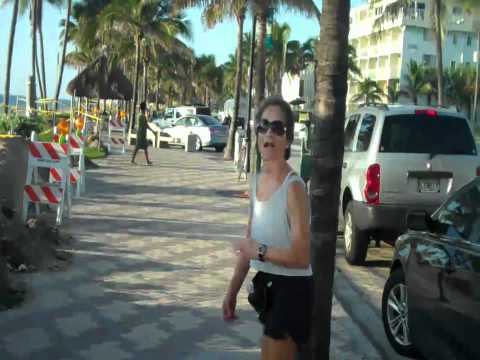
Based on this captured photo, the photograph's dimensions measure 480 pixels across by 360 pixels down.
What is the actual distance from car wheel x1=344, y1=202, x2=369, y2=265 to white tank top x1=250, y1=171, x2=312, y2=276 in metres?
5.65

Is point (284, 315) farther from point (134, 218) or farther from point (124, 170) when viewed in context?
point (124, 170)

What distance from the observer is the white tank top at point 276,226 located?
3.56 metres

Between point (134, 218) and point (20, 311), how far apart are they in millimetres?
5728

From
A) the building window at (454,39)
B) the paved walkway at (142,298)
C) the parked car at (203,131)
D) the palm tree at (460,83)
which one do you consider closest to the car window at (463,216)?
the paved walkway at (142,298)

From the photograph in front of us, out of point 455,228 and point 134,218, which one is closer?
point 455,228

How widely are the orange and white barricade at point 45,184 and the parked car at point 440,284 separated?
5904 millimetres

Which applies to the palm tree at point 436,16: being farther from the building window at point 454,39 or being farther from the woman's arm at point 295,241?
the building window at point 454,39

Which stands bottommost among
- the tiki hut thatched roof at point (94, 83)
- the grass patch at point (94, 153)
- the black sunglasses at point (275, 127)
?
the grass patch at point (94, 153)

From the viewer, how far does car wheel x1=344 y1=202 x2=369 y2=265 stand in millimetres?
9203

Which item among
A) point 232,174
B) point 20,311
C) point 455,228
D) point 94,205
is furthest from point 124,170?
point 455,228

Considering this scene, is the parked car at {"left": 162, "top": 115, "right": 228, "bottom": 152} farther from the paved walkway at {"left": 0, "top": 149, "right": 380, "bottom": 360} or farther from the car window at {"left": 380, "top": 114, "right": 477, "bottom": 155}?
the car window at {"left": 380, "top": 114, "right": 477, "bottom": 155}

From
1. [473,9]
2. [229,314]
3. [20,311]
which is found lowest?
[20,311]

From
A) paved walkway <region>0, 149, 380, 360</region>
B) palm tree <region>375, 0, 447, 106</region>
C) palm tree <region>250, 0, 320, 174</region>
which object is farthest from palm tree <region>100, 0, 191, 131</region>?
paved walkway <region>0, 149, 380, 360</region>

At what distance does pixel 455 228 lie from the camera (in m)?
4.98
